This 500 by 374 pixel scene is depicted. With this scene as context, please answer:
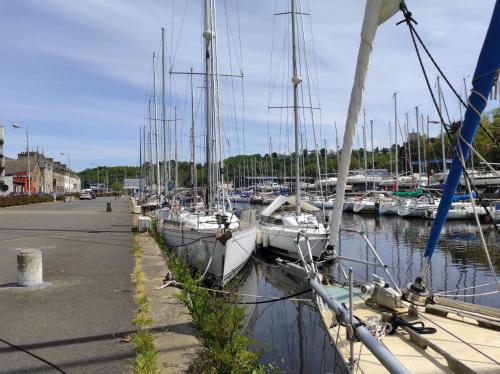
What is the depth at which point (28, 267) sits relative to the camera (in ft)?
30.6

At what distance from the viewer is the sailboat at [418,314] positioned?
187 inches

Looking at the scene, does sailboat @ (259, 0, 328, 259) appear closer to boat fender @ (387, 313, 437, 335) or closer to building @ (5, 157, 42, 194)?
boat fender @ (387, 313, 437, 335)

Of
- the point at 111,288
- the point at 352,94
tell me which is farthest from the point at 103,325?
the point at 352,94

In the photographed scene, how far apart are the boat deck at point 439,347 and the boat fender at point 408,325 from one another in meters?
0.05

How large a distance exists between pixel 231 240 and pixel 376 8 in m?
10.1

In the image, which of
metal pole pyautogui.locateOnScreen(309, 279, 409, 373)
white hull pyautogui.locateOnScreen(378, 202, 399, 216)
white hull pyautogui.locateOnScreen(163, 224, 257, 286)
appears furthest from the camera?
white hull pyautogui.locateOnScreen(378, 202, 399, 216)

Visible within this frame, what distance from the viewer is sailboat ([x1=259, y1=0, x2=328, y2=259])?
19036 mm

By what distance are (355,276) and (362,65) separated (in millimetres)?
12296

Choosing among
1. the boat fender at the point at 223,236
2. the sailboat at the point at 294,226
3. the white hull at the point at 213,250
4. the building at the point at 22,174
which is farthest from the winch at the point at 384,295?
the building at the point at 22,174

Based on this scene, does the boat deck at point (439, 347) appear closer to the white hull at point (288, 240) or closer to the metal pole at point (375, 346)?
the metal pole at point (375, 346)

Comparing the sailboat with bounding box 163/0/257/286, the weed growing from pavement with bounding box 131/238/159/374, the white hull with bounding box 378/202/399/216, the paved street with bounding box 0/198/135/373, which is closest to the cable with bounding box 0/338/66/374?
the paved street with bounding box 0/198/135/373

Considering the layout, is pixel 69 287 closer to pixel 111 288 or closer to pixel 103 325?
pixel 111 288

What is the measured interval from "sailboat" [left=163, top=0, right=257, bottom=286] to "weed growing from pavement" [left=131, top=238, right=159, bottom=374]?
15.4 ft

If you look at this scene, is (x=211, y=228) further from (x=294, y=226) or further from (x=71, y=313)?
(x=71, y=313)
